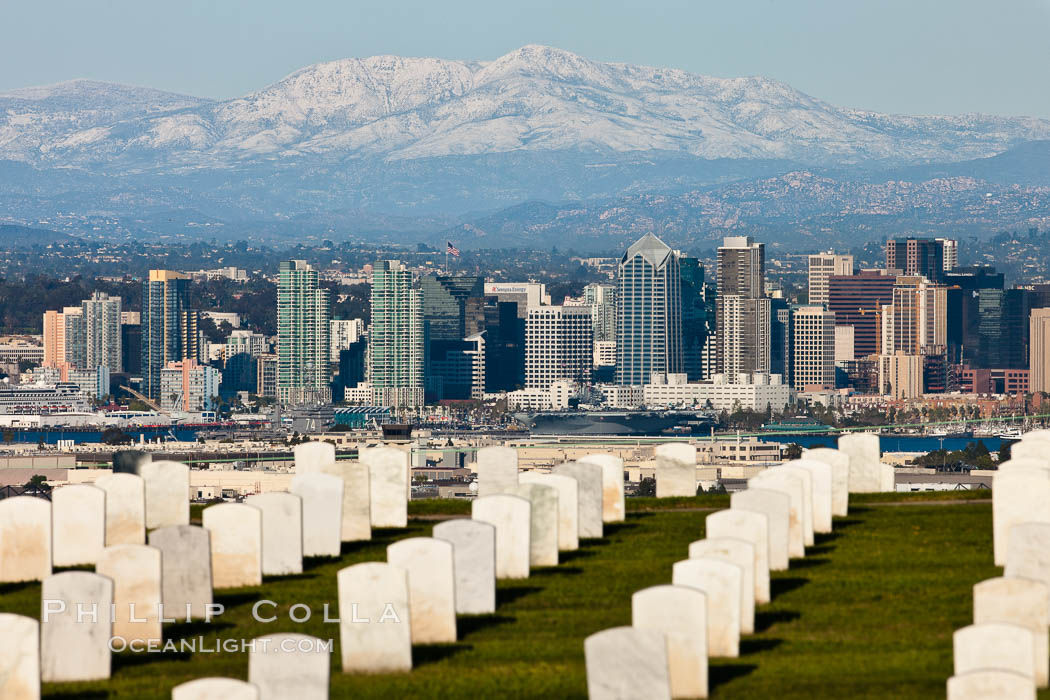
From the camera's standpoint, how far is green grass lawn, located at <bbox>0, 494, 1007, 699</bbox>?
1808 cm

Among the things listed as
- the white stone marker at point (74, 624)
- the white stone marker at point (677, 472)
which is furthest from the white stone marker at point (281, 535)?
the white stone marker at point (677, 472)

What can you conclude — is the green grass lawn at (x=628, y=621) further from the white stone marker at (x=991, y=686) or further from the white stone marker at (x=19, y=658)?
the white stone marker at (x=991, y=686)

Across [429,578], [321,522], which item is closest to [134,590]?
[429,578]

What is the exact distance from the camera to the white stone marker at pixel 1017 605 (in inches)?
692

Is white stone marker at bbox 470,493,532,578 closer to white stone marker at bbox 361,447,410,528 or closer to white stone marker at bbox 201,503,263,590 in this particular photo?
white stone marker at bbox 201,503,263,590

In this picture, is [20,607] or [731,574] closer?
[731,574]

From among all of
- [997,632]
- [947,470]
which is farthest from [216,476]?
[997,632]

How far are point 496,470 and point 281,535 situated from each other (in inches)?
204

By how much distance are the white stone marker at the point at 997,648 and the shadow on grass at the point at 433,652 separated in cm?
489

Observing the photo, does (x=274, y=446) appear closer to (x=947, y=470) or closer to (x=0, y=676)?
(x=947, y=470)

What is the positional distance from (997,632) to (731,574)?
3041 mm

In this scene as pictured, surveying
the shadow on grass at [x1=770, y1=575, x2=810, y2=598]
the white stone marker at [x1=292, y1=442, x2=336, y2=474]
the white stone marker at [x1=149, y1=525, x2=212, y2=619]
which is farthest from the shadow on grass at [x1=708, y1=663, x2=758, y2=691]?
the white stone marker at [x1=292, y1=442, x2=336, y2=474]

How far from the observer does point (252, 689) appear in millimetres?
15055

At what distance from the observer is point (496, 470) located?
92.6ft
